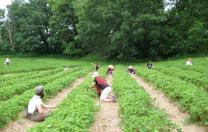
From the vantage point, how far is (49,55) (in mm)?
83438

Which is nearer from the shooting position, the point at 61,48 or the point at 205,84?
the point at 205,84

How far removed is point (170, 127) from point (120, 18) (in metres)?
48.6

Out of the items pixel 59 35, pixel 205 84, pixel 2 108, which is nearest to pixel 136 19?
pixel 59 35

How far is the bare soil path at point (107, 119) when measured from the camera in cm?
Result: 1279

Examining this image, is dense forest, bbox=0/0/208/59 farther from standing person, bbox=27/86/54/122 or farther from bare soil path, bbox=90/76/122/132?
standing person, bbox=27/86/54/122

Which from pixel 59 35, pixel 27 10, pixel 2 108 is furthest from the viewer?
pixel 27 10

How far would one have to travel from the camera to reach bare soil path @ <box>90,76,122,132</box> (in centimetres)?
1279

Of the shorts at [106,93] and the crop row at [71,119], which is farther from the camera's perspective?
the shorts at [106,93]

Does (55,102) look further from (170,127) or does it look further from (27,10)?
(27,10)

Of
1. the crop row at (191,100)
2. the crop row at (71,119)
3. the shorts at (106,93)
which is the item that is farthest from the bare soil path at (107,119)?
the crop row at (191,100)

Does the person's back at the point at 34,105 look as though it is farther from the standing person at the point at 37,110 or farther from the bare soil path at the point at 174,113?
the bare soil path at the point at 174,113

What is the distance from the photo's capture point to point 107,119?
560 inches

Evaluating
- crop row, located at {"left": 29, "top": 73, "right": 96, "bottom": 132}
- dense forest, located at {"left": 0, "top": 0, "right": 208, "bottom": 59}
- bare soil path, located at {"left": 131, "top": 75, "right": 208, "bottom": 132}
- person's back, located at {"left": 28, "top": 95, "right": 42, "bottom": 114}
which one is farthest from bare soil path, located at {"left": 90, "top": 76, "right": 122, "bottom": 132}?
dense forest, located at {"left": 0, "top": 0, "right": 208, "bottom": 59}

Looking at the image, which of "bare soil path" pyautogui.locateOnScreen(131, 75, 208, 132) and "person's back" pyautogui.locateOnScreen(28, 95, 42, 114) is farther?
"person's back" pyautogui.locateOnScreen(28, 95, 42, 114)
